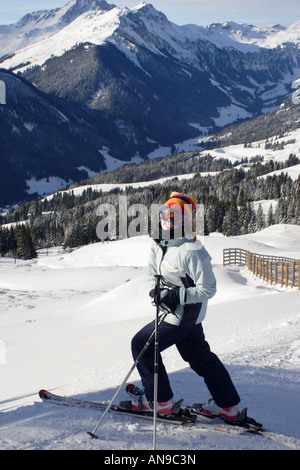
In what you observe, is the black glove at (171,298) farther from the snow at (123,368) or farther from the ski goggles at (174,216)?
the snow at (123,368)

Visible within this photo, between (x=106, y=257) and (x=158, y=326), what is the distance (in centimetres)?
4798

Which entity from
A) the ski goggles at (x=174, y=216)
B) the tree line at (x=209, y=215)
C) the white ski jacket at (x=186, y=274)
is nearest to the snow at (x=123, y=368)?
the white ski jacket at (x=186, y=274)

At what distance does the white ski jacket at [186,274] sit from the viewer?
4.35 meters

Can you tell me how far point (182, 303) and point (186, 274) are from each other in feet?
1.05

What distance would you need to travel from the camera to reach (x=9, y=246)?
285 ft

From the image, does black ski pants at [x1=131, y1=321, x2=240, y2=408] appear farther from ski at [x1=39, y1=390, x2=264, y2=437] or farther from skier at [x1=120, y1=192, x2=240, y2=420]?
ski at [x1=39, y1=390, x2=264, y2=437]

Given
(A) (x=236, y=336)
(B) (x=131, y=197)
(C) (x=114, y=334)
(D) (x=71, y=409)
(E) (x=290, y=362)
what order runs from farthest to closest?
(B) (x=131, y=197) → (C) (x=114, y=334) → (A) (x=236, y=336) → (E) (x=290, y=362) → (D) (x=71, y=409)

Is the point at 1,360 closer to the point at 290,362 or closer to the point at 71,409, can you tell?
the point at 71,409

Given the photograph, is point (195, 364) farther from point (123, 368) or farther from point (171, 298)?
point (123, 368)

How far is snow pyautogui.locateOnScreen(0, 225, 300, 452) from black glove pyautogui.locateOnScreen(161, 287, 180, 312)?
4.51ft

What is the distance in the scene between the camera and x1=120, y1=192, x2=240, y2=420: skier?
438 cm

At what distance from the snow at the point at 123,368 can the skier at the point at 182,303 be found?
0.41 m

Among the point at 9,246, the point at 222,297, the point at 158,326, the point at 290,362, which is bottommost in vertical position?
the point at 9,246
